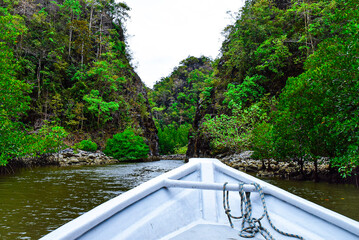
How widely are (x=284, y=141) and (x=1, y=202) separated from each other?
25.4 feet

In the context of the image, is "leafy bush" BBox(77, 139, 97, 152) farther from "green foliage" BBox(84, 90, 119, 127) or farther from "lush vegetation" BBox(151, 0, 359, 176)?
"lush vegetation" BBox(151, 0, 359, 176)

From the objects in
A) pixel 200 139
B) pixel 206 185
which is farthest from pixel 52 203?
pixel 200 139

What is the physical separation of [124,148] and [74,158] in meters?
5.14

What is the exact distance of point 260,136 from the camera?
9086 millimetres

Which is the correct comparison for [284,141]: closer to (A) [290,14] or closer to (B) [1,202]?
(B) [1,202]

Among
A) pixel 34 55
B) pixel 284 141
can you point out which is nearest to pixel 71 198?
pixel 284 141

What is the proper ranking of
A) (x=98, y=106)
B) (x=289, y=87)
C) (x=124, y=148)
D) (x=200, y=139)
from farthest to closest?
(x=98, y=106)
(x=200, y=139)
(x=124, y=148)
(x=289, y=87)

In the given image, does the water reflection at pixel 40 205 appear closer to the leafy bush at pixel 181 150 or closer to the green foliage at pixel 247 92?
the green foliage at pixel 247 92

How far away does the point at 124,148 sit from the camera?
1830cm

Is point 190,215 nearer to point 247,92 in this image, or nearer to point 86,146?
point 247,92

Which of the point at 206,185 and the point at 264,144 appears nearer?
the point at 206,185

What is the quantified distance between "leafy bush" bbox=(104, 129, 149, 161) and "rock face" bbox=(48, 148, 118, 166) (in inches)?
64.6

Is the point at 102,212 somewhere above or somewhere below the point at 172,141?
above

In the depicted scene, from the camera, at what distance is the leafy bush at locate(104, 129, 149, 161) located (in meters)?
18.0
